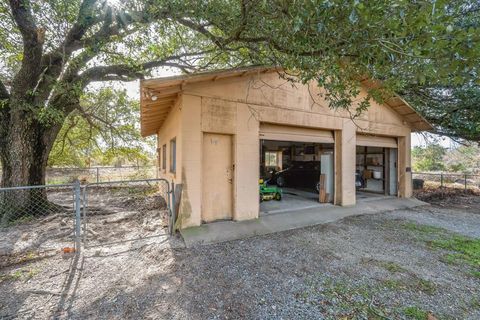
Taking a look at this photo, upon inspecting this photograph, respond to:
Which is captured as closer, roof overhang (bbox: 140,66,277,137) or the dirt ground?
the dirt ground

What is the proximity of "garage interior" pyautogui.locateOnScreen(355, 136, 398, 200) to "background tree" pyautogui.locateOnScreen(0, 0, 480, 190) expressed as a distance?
4.37 m

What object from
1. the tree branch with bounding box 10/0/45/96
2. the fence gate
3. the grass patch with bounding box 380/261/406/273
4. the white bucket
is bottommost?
the grass patch with bounding box 380/261/406/273

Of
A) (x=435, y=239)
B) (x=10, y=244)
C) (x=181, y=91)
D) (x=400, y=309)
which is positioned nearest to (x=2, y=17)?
(x=181, y=91)

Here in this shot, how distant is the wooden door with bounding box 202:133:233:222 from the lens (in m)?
5.12

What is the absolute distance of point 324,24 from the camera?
2449 millimetres

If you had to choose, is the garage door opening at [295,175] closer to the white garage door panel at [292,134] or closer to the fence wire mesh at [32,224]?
the white garage door panel at [292,134]

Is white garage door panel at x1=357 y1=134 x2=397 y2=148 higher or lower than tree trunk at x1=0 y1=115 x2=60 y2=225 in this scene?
higher

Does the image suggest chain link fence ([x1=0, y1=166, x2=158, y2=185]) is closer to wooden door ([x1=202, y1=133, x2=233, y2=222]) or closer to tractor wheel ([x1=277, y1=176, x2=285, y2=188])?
tractor wheel ([x1=277, y1=176, x2=285, y2=188])

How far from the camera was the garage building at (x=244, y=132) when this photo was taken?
188 inches

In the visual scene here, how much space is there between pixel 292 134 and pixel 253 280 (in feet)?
14.3

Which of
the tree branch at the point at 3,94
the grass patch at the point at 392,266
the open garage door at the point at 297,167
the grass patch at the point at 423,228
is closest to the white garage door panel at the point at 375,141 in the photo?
the open garage door at the point at 297,167

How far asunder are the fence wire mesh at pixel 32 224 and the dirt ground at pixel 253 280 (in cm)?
62

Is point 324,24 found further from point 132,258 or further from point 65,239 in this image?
point 65,239

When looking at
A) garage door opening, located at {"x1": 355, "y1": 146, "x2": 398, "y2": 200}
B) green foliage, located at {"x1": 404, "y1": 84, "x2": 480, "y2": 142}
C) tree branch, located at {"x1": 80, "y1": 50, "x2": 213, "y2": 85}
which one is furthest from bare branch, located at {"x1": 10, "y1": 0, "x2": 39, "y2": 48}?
green foliage, located at {"x1": 404, "y1": 84, "x2": 480, "y2": 142}
